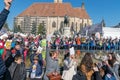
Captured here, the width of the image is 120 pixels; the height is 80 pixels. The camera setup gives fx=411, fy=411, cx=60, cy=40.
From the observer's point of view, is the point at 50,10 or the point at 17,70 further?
the point at 50,10

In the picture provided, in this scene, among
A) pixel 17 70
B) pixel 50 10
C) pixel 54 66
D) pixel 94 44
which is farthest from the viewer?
pixel 50 10

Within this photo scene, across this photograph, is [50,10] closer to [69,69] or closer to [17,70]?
[69,69]

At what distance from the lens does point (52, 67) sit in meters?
12.8

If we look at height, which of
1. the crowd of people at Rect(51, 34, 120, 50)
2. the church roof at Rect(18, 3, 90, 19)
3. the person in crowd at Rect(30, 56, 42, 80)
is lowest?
the person in crowd at Rect(30, 56, 42, 80)

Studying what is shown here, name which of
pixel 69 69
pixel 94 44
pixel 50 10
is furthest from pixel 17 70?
pixel 50 10

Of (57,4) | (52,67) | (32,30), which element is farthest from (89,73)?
(57,4)

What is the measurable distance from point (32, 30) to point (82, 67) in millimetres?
116336

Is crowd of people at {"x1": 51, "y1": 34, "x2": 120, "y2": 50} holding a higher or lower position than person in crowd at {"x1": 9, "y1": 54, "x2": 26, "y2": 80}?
higher

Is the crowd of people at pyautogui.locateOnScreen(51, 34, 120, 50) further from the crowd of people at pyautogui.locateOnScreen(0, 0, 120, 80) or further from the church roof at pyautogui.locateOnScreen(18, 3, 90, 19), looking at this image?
the church roof at pyautogui.locateOnScreen(18, 3, 90, 19)

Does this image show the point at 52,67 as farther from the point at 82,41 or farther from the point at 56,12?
the point at 56,12

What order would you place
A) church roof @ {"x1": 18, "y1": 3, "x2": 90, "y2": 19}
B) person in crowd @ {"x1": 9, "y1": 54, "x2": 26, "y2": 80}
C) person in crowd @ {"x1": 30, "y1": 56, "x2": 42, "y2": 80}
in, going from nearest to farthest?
person in crowd @ {"x1": 9, "y1": 54, "x2": 26, "y2": 80} → person in crowd @ {"x1": 30, "y1": 56, "x2": 42, "y2": 80} → church roof @ {"x1": 18, "y1": 3, "x2": 90, "y2": 19}

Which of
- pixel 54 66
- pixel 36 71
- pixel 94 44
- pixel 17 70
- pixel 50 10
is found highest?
pixel 50 10

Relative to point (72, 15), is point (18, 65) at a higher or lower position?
lower

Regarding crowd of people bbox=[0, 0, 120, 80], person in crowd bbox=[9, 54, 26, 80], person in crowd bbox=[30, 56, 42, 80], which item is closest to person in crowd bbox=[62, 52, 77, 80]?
crowd of people bbox=[0, 0, 120, 80]
